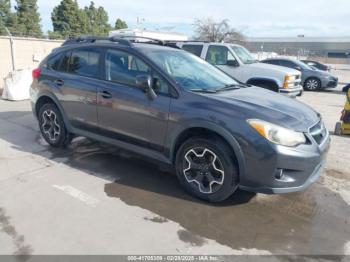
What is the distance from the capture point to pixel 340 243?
308 cm

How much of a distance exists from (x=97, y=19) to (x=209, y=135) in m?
37.5

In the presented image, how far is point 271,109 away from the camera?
3.57 meters

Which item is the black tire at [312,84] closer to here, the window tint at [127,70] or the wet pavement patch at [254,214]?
the wet pavement patch at [254,214]

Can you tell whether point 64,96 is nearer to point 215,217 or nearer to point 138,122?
point 138,122

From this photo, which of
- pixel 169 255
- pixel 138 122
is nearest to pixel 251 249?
pixel 169 255

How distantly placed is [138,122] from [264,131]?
1.57 m

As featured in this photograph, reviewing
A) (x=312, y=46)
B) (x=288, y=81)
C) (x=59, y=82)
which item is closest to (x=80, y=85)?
(x=59, y=82)

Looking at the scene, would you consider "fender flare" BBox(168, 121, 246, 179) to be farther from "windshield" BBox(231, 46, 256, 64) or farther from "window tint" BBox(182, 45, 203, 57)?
"windshield" BBox(231, 46, 256, 64)

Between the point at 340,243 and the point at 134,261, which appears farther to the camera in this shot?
the point at 340,243

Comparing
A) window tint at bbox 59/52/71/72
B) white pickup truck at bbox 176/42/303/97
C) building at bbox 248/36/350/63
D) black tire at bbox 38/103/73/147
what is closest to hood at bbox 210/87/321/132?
window tint at bbox 59/52/71/72

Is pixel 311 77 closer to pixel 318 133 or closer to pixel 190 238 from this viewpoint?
pixel 318 133

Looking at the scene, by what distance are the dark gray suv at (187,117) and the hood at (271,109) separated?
1 centimetres

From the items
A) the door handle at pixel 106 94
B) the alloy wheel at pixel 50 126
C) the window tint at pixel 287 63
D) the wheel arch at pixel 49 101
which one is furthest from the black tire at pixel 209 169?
the window tint at pixel 287 63

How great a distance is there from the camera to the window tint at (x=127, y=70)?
3896 millimetres
